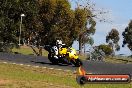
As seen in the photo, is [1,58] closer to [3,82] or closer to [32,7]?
[3,82]

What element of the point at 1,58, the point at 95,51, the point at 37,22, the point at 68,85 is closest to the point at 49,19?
the point at 37,22

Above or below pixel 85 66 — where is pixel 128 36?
above

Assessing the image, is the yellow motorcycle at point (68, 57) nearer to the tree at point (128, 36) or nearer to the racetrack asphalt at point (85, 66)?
the racetrack asphalt at point (85, 66)

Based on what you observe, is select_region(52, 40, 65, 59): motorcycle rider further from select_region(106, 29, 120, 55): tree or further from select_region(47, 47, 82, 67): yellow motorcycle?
select_region(106, 29, 120, 55): tree

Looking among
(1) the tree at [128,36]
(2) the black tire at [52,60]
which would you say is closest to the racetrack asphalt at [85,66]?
(2) the black tire at [52,60]

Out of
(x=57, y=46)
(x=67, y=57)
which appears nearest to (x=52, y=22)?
(x=57, y=46)

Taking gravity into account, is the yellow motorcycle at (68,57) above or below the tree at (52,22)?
below

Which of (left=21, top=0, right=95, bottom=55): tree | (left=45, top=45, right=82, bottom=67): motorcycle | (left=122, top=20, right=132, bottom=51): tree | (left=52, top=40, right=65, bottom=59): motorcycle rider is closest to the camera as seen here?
(left=45, top=45, right=82, bottom=67): motorcycle

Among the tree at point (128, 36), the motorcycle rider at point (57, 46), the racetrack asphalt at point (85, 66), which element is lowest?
the racetrack asphalt at point (85, 66)

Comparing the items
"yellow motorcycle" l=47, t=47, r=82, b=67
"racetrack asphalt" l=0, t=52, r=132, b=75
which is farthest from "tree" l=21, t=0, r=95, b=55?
"yellow motorcycle" l=47, t=47, r=82, b=67

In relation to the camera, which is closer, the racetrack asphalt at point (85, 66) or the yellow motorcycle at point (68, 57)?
the racetrack asphalt at point (85, 66)

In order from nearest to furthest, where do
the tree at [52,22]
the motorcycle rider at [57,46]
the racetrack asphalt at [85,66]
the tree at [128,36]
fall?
the racetrack asphalt at [85,66] → the motorcycle rider at [57,46] → the tree at [52,22] → the tree at [128,36]

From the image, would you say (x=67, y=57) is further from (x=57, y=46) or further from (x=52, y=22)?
(x=52, y=22)

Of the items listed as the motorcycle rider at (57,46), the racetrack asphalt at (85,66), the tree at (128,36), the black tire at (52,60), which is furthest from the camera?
the tree at (128,36)
